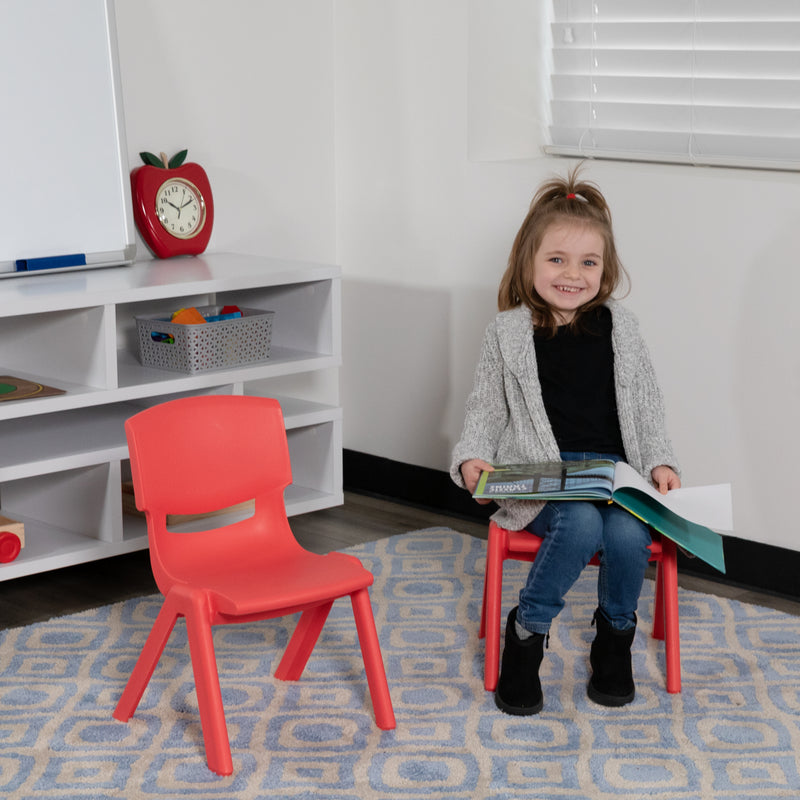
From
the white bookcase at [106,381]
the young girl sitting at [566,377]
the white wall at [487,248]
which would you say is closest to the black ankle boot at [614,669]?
the young girl sitting at [566,377]

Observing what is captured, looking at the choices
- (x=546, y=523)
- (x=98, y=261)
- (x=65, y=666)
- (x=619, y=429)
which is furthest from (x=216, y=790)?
(x=98, y=261)

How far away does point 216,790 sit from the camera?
4.92 feet

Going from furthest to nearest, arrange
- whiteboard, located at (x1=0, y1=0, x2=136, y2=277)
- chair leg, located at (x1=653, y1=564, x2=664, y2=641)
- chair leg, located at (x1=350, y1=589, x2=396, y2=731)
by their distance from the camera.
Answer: whiteboard, located at (x1=0, y1=0, x2=136, y2=277)
chair leg, located at (x1=653, y1=564, x2=664, y2=641)
chair leg, located at (x1=350, y1=589, x2=396, y2=731)

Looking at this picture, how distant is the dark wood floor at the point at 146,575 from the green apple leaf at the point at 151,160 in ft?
2.70

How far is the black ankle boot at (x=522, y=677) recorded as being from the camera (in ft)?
5.68

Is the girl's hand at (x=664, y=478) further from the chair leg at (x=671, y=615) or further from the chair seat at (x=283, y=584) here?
the chair seat at (x=283, y=584)

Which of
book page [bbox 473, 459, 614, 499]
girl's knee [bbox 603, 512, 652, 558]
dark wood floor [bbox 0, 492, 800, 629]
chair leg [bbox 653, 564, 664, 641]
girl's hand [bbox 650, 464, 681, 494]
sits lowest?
dark wood floor [bbox 0, 492, 800, 629]

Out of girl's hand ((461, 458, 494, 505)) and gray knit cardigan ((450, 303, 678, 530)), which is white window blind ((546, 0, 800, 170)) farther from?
girl's hand ((461, 458, 494, 505))

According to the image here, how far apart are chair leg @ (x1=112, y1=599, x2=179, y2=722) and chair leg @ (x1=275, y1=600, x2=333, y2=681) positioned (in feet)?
0.74

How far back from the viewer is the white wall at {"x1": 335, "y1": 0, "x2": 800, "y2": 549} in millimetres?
2209

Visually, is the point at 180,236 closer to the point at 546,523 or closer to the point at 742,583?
the point at 546,523

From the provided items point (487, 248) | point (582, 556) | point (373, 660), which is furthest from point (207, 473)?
point (487, 248)

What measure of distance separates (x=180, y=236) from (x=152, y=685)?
1.06 m

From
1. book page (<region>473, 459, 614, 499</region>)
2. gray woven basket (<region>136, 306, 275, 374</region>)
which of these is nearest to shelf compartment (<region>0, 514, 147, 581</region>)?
gray woven basket (<region>136, 306, 275, 374</region>)
